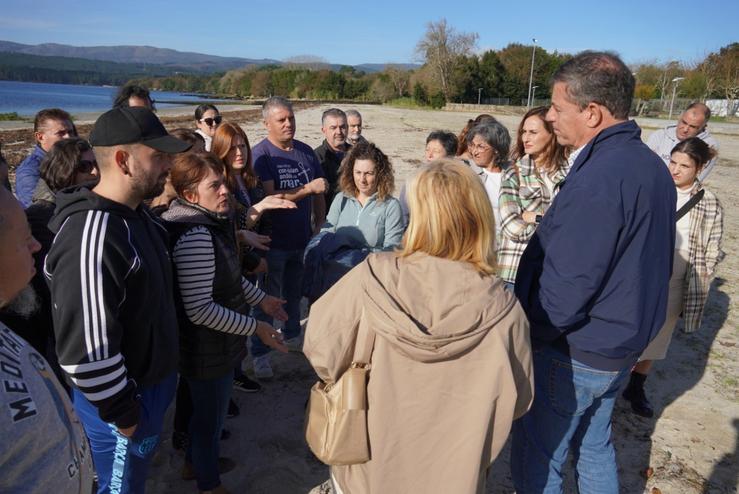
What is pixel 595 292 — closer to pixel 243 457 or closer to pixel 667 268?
pixel 667 268

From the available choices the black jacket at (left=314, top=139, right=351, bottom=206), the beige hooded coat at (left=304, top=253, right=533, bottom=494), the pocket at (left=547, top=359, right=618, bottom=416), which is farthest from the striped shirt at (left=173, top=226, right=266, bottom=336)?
the black jacket at (left=314, top=139, right=351, bottom=206)

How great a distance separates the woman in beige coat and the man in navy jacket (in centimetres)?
40

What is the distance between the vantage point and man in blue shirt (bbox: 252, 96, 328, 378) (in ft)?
13.0

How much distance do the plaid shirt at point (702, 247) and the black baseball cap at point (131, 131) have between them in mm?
3565

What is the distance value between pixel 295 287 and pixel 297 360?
662 millimetres

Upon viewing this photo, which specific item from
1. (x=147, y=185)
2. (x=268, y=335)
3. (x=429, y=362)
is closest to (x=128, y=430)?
(x=268, y=335)

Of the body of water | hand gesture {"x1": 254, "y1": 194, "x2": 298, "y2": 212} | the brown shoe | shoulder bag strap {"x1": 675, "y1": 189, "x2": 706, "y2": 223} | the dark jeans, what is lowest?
the brown shoe

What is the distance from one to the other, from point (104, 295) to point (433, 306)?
1.15 meters

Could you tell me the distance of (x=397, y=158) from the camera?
14.2 metres

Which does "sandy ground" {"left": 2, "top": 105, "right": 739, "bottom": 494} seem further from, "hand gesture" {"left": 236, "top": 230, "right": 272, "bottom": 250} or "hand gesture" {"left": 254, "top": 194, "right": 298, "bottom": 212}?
"hand gesture" {"left": 254, "top": 194, "right": 298, "bottom": 212}

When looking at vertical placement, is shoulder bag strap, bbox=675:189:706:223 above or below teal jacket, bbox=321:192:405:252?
above

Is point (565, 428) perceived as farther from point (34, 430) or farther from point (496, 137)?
point (496, 137)

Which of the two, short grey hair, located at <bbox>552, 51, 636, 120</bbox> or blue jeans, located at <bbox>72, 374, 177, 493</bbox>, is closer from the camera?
blue jeans, located at <bbox>72, 374, 177, 493</bbox>

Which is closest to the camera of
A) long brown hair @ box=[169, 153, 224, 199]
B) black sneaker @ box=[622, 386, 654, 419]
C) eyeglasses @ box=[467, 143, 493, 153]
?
long brown hair @ box=[169, 153, 224, 199]
